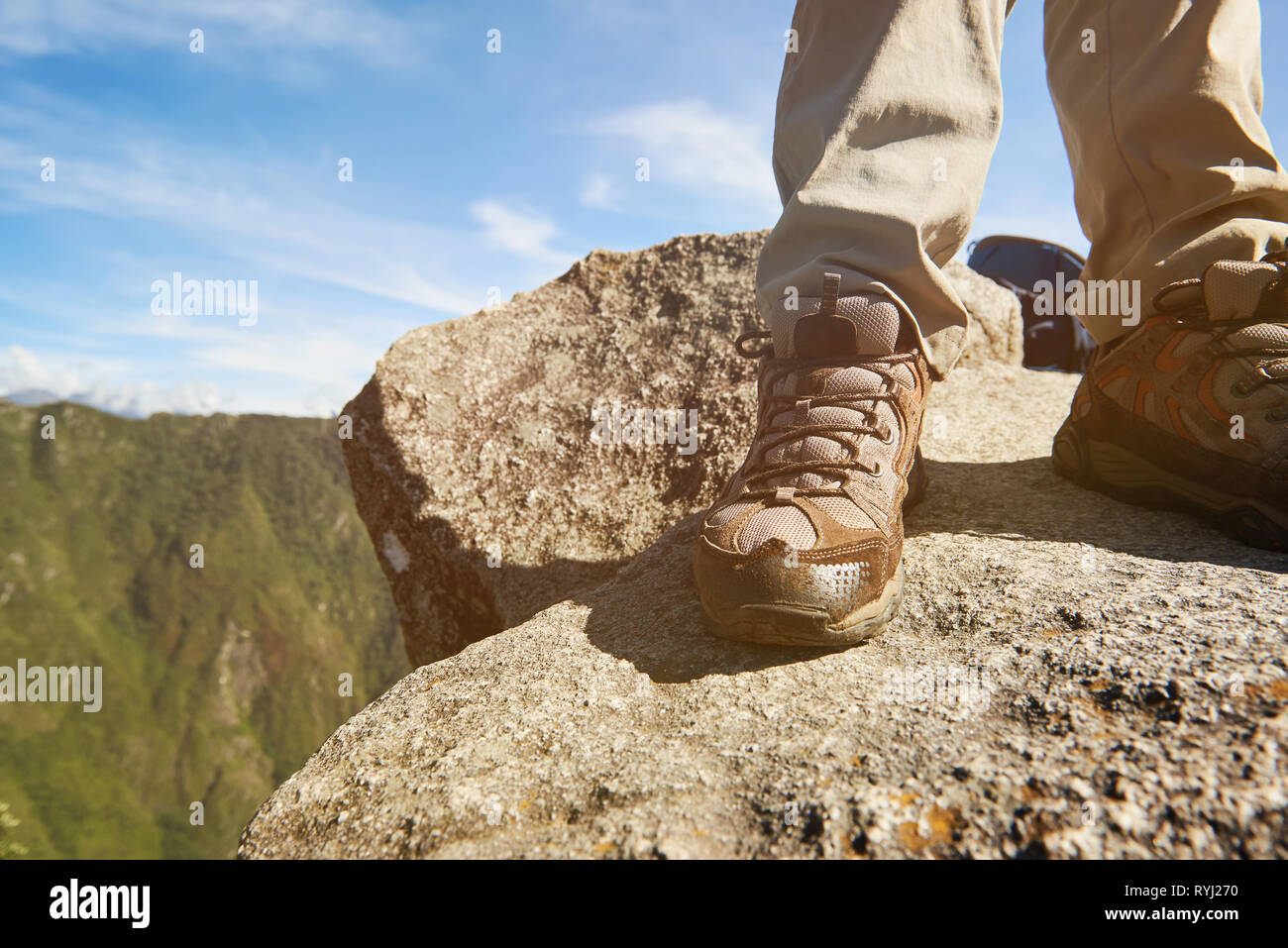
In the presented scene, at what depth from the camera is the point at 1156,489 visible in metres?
2.46

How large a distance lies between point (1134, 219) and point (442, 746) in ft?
9.99

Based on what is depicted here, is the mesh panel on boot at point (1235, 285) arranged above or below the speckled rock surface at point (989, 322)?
below

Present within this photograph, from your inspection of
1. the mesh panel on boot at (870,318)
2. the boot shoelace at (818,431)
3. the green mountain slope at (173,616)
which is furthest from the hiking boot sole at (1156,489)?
the green mountain slope at (173,616)

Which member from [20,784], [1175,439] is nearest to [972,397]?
[1175,439]

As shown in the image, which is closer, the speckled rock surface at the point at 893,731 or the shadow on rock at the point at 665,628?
the speckled rock surface at the point at 893,731

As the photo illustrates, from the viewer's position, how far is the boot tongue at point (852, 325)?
223 cm

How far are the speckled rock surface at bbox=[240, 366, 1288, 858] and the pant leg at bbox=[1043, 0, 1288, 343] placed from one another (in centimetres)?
98

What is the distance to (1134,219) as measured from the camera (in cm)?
270

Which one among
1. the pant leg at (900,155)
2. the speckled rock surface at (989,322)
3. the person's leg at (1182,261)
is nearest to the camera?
the person's leg at (1182,261)

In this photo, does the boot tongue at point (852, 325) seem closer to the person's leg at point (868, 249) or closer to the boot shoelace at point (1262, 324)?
the person's leg at point (868, 249)

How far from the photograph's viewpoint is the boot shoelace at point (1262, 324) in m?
2.13

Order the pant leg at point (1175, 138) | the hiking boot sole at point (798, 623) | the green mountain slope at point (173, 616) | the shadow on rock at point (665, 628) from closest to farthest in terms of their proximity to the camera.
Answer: the hiking boot sole at point (798, 623) → the shadow on rock at point (665, 628) → the pant leg at point (1175, 138) → the green mountain slope at point (173, 616)

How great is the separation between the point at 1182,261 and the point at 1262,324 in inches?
14.4

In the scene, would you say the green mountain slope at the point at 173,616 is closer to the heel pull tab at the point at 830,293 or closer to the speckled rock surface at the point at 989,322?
the speckled rock surface at the point at 989,322
